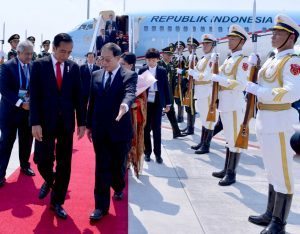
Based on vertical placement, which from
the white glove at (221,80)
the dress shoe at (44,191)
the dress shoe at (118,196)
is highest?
the white glove at (221,80)

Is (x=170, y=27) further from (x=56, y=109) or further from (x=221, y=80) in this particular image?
(x=56, y=109)

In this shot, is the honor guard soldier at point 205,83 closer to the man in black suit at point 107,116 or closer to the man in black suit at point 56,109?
the man in black suit at point 107,116

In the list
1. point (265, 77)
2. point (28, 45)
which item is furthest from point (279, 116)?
point (28, 45)

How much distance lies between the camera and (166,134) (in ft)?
29.4

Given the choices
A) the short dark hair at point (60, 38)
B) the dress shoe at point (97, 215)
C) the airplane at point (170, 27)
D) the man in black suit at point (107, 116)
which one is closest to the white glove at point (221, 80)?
the man in black suit at point (107, 116)

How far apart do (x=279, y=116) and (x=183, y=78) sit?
634cm

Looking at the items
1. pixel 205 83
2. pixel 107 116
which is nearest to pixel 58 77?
pixel 107 116

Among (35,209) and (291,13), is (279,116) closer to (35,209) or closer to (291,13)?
(35,209)

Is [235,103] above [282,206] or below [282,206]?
above

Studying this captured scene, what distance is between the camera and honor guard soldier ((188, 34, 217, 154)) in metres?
6.59

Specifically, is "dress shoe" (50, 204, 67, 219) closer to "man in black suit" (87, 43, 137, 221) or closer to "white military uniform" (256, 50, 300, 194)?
"man in black suit" (87, 43, 137, 221)

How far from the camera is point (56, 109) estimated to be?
12.7 feet

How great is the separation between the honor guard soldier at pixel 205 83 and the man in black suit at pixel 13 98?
2823mm

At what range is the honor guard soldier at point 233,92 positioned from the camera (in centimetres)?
510
